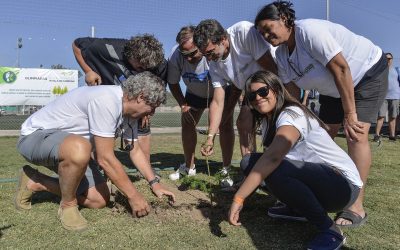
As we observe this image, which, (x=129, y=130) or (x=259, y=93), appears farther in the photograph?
(x=129, y=130)

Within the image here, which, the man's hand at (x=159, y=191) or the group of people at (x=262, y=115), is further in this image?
the man's hand at (x=159, y=191)

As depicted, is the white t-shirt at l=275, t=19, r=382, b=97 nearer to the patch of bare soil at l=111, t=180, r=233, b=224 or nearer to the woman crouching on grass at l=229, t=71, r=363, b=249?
the woman crouching on grass at l=229, t=71, r=363, b=249

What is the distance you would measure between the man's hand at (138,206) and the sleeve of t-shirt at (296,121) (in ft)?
3.93

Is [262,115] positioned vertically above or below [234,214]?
above

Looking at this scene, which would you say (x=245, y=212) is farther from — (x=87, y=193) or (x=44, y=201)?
(x=44, y=201)

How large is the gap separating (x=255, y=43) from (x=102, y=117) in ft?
4.88

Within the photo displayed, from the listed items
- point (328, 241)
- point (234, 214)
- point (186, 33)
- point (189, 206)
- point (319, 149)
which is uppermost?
point (186, 33)

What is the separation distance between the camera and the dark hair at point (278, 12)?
2.90m

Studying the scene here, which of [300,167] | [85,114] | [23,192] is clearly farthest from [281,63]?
[23,192]

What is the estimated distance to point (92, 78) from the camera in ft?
13.1

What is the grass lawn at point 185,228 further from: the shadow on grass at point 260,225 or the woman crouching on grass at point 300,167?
the woman crouching on grass at point 300,167

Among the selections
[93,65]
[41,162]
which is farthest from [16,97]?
[41,162]

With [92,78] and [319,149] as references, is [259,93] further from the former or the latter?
[92,78]

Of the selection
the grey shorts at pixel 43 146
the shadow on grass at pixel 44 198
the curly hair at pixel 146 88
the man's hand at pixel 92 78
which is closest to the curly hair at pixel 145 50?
the man's hand at pixel 92 78
